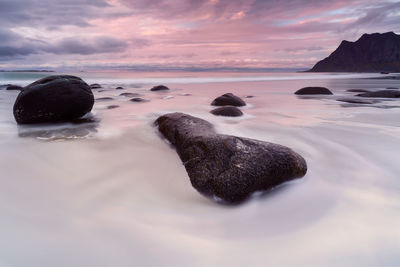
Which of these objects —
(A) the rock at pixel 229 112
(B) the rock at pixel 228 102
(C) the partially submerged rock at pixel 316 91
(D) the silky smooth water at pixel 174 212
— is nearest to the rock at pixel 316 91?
(C) the partially submerged rock at pixel 316 91

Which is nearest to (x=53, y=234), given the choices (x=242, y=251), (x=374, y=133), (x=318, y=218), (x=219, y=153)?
(x=242, y=251)

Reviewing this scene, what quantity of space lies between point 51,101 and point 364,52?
146 m

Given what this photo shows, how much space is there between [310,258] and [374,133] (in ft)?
8.95

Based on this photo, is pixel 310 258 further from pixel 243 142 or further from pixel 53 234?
pixel 53 234

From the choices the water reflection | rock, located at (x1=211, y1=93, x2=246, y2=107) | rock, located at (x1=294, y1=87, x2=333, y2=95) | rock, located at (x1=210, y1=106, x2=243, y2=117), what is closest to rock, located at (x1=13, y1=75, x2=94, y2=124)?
the water reflection

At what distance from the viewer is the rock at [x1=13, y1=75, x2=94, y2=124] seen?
145 inches

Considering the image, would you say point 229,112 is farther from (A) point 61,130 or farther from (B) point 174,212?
(B) point 174,212

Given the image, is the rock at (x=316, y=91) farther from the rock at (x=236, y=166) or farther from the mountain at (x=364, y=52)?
the mountain at (x=364, y=52)

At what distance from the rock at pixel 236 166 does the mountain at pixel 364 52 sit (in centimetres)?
12160

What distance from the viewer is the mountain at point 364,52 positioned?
109 metres

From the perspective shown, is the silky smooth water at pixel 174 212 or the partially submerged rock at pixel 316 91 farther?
the partially submerged rock at pixel 316 91

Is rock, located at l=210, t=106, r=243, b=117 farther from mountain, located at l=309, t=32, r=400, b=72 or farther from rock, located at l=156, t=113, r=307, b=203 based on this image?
mountain, located at l=309, t=32, r=400, b=72

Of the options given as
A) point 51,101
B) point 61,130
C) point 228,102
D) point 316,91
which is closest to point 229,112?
point 228,102

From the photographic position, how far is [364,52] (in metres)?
116
